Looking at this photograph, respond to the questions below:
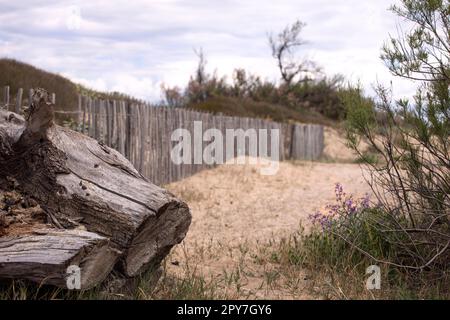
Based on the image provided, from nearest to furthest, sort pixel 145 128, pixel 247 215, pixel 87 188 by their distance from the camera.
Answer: pixel 87 188 < pixel 247 215 < pixel 145 128

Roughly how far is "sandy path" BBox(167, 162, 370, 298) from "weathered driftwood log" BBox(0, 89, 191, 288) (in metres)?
0.80

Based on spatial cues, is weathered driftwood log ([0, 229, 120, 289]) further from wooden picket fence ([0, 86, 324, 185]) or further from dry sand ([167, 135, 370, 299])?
wooden picket fence ([0, 86, 324, 185])

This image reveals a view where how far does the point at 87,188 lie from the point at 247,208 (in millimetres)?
4553

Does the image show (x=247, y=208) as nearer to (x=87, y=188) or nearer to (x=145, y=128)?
(x=145, y=128)

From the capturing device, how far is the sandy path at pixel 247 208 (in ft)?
16.5

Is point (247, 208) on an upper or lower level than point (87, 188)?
lower

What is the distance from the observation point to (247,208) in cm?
814

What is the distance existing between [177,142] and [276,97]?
17569mm

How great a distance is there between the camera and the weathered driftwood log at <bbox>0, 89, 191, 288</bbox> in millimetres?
3693

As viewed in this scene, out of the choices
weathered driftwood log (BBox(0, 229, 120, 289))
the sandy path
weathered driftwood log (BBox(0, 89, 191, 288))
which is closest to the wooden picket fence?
the sandy path

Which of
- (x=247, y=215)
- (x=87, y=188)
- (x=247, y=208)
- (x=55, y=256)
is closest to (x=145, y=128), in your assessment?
(x=247, y=208)

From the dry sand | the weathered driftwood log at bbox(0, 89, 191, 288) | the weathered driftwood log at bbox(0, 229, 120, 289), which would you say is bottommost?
the dry sand

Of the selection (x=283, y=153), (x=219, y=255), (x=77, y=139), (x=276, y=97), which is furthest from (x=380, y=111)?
(x=276, y=97)
